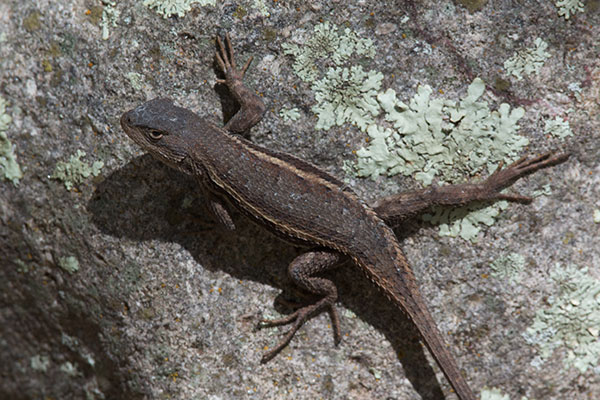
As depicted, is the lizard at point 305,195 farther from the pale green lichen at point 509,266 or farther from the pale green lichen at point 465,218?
the pale green lichen at point 509,266

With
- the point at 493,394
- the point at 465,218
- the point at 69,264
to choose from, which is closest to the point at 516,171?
Answer: the point at 465,218

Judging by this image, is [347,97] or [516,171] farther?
[347,97]

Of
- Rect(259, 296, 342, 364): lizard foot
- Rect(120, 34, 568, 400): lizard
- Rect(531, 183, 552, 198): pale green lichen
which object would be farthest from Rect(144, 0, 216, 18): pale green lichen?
Rect(531, 183, 552, 198): pale green lichen

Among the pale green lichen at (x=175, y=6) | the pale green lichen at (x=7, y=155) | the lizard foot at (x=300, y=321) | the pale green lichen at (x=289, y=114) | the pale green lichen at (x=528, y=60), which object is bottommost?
the lizard foot at (x=300, y=321)

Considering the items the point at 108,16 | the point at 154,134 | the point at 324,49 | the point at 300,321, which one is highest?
the point at 324,49

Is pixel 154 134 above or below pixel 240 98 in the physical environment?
below

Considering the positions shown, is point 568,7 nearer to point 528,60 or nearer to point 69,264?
point 528,60

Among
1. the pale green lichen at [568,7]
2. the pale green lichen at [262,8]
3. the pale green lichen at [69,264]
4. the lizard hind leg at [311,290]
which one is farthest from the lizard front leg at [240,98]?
the pale green lichen at [568,7]

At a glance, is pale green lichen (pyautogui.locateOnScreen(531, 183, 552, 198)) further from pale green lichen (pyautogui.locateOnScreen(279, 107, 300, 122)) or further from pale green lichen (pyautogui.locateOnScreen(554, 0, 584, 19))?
pale green lichen (pyautogui.locateOnScreen(279, 107, 300, 122))

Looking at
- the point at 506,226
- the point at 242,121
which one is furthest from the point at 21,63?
the point at 506,226
